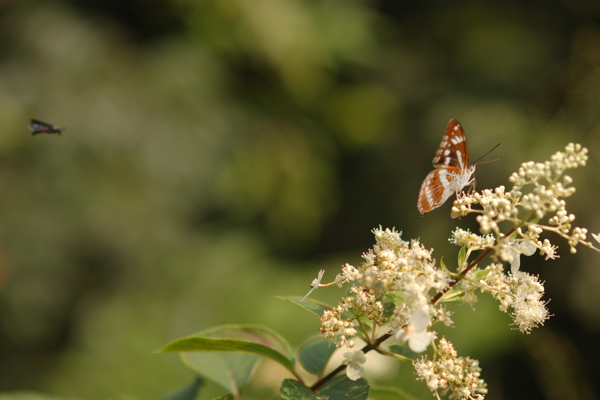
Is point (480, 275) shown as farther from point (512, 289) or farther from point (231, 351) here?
point (231, 351)

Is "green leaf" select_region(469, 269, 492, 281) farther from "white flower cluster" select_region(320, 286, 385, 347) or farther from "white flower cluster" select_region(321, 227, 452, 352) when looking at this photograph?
"white flower cluster" select_region(320, 286, 385, 347)

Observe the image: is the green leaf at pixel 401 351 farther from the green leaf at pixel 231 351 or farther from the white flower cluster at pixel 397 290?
the green leaf at pixel 231 351

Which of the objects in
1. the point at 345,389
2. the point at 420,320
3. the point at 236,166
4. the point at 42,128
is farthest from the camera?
the point at 236,166

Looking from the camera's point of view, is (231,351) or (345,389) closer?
(345,389)

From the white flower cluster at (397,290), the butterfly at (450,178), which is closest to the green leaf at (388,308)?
the white flower cluster at (397,290)

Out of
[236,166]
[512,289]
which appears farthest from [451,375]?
[236,166]

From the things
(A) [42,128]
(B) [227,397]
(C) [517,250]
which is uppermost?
(A) [42,128]
